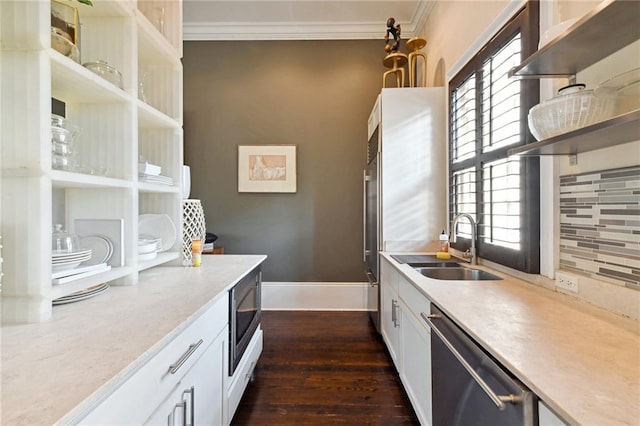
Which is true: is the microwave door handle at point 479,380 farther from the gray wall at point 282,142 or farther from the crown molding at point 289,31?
the crown molding at point 289,31

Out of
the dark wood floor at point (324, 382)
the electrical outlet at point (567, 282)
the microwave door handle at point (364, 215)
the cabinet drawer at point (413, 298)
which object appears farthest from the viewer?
the microwave door handle at point (364, 215)

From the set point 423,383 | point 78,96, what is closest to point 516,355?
point 423,383

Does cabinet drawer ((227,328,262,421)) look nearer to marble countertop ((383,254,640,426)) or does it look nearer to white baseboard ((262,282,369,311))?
marble countertop ((383,254,640,426))

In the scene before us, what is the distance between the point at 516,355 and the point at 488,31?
196 cm

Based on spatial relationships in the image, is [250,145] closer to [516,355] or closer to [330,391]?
[330,391]

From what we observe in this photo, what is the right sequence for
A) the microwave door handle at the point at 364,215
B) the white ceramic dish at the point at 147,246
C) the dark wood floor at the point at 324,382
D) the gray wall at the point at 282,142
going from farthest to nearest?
the gray wall at the point at 282,142, the microwave door handle at the point at 364,215, the dark wood floor at the point at 324,382, the white ceramic dish at the point at 147,246

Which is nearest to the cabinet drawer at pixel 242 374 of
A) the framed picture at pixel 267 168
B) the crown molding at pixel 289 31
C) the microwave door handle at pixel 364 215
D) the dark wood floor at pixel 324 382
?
the dark wood floor at pixel 324 382

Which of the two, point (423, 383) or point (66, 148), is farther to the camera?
point (423, 383)

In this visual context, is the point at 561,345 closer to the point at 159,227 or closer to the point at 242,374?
the point at 242,374

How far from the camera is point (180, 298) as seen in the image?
124 centimetres

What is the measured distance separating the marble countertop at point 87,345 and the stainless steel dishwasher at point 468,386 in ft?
3.00

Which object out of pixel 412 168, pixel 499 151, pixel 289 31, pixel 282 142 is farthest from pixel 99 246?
pixel 289 31

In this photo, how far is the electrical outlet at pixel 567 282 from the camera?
125cm

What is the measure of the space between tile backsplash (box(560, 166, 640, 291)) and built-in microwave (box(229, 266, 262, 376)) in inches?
61.8
